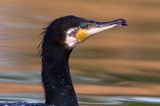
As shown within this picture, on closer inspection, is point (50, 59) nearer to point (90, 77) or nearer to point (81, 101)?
point (81, 101)

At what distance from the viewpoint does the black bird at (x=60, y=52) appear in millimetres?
11992

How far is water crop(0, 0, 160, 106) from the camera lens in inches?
602

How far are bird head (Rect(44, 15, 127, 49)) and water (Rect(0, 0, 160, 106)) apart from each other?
7.25 feet

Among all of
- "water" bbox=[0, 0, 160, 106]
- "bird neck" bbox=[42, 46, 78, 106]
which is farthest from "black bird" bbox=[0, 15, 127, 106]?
"water" bbox=[0, 0, 160, 106]

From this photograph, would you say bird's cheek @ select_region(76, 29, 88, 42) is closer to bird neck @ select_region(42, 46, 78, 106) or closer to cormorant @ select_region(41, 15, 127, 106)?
cormorant @ select_region(41, 15, 127, 106)

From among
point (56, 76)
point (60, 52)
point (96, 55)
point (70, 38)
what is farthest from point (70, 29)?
point (96, 55)

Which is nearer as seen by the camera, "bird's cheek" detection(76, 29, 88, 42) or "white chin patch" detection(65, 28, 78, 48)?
"white chin patch" detection(65, 28, 78, 48)

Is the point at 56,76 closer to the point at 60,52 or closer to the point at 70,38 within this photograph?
the point at 60,52

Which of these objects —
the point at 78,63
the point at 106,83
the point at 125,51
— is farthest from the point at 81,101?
the point at 125,51

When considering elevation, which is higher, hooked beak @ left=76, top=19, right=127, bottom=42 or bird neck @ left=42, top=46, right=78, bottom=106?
hooked beak @ left=76, top=19, right=127, bottom=42

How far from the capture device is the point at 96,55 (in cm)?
1809

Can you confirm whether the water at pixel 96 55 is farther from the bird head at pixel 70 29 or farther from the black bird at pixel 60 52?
the bird head at pixel 70 29

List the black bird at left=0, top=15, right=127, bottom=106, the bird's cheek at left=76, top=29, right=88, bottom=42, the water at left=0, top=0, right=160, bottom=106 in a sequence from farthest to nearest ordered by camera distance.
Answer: the water at left=0, top=0, right=160, bottom=106
the bird's cheek at left=76, top=29, right=88, bottom=42
the black bird at left=0, top=15, right=127, bottom=106

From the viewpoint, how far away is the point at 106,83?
16094mm
